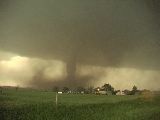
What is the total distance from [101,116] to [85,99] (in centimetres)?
281

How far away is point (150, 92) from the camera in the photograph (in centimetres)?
2486

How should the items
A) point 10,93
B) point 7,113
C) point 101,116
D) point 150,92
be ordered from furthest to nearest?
point 150,92 < point 10,93 < point 101,116 < point 7,113

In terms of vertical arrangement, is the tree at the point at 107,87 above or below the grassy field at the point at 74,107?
above

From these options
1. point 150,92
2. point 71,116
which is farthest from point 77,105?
point 150,92

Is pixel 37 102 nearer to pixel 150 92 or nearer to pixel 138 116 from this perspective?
pixel 138 116

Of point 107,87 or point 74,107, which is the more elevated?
point 107,87

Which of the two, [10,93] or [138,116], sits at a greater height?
[10,93]

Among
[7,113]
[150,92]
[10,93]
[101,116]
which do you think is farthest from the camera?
[150,92]

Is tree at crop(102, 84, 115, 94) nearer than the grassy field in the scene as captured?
No

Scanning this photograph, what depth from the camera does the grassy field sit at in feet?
66.4

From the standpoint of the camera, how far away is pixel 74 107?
2164 centimetres

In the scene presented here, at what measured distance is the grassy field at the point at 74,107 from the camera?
20250 mm

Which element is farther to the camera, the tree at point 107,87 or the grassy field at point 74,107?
the tree at point 107,87

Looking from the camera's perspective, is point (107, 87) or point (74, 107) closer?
point (74, 107)
